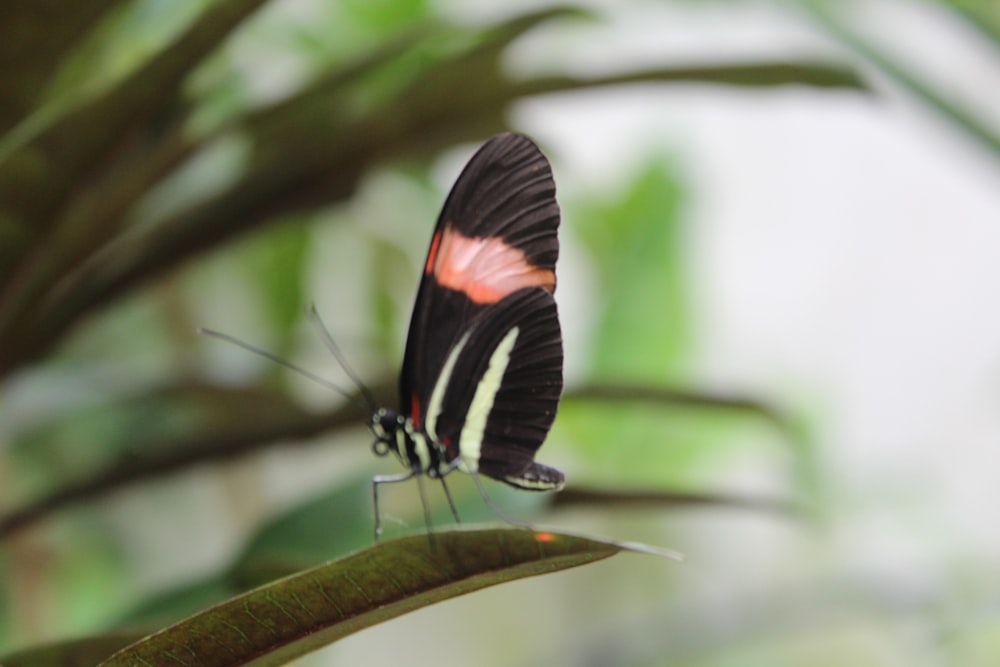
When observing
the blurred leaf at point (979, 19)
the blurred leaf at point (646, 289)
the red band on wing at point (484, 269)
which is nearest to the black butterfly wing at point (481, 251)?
the red band on wing at point (484, 269)

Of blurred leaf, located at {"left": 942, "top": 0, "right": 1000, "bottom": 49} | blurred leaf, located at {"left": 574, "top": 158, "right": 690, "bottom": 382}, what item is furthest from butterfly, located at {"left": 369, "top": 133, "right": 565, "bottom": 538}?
blurred leaf, located at {"left": 574, "top": 158, "right": 690, "bottom": 382}

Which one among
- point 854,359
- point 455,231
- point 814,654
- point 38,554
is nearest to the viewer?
point 455,231

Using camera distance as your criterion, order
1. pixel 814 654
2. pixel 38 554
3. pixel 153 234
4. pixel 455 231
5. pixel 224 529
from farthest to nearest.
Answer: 1. pixel 814 654
2. pixel 224 529
3. pixel 38 554
4. pixel 153 234
5. pixel 455 231

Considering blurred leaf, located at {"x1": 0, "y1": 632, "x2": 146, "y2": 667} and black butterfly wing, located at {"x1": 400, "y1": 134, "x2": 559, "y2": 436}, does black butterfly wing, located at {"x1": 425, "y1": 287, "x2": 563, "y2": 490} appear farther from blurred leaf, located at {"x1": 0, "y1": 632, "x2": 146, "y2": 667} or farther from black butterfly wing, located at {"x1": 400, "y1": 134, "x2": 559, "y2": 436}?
blurred leaf, located at {"x1": 0, "y1": 632, "x2": 146, "y2": 667}

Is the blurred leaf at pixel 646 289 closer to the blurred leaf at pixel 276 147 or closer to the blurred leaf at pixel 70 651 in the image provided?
the blurred leaf at pixel 276 147

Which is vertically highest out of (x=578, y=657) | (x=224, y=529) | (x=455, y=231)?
(x=455, y=231)

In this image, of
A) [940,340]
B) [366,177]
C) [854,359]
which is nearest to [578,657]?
[366,177]

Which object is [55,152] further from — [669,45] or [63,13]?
[669,45]
